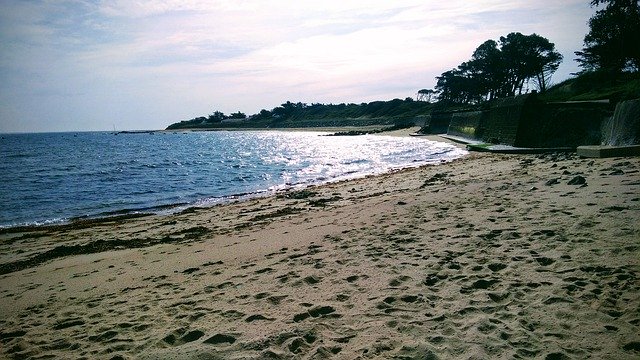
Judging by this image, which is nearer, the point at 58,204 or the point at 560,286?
the point at 560,286

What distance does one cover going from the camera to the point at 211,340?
3520 millimetres

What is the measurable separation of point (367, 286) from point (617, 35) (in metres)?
40.7

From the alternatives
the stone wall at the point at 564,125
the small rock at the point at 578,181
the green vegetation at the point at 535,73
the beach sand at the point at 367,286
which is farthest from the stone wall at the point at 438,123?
the small rock at the point at 578,181

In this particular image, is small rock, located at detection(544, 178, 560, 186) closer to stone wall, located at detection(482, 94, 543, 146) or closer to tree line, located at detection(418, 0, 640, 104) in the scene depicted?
stone wall, located at detection(482, 94, 543, 146)

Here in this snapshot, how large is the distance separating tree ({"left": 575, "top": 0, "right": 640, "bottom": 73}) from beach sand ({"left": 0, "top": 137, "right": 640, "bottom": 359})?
30025 millimetres

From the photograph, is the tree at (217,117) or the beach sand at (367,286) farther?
the tree at (217,117)

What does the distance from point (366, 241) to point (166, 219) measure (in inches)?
321

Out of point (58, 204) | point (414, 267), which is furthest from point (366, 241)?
point (58, 204)

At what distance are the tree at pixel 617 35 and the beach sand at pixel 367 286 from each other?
30.0 m

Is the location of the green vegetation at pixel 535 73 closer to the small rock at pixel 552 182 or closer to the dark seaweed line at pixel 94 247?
the small rock at pixel 552 182

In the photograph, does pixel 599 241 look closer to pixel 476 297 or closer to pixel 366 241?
pixel 476 297

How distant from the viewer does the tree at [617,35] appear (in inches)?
1130

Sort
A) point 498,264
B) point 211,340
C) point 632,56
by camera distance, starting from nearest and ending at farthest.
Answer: point 211,340
point 498,264
point 632,56

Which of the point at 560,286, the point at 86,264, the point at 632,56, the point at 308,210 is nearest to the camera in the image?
the point at 560,286
